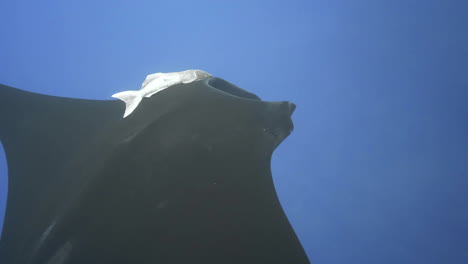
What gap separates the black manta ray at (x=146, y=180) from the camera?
9.91 ft

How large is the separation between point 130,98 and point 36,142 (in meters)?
1.48

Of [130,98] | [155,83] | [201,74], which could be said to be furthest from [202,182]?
[201,74]

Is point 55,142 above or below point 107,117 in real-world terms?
below

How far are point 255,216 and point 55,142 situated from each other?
310 cm

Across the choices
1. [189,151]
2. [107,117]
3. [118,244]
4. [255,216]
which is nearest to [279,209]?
[255,216]

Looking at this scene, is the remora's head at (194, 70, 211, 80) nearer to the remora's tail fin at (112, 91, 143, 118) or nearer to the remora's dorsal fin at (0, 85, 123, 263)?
the remora's tail fin at (112, 91, 143, 118)

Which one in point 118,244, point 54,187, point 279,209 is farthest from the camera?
point 54,187

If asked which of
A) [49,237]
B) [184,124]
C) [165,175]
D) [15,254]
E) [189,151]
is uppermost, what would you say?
[184,124]

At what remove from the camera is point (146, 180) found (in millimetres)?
3525

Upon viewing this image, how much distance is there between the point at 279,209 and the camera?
3.47m

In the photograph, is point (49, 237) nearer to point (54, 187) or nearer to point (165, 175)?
point (54, 187)

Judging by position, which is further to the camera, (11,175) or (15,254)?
(11,175)

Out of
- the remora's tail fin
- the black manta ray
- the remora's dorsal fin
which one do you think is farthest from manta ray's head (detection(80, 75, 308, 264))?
the remora's dorsal fin

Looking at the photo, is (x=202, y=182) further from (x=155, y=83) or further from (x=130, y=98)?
(x=155, y=83)
